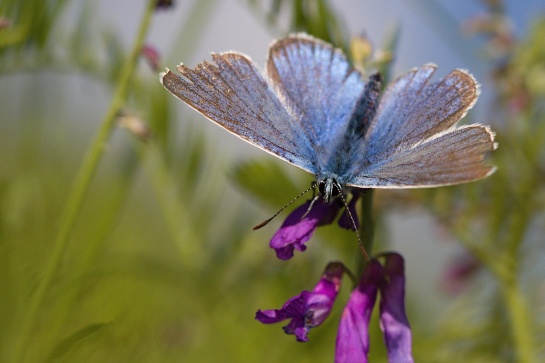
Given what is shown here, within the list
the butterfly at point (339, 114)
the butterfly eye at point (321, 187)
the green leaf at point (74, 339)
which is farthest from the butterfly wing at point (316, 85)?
the green leaf at point (74, 339)

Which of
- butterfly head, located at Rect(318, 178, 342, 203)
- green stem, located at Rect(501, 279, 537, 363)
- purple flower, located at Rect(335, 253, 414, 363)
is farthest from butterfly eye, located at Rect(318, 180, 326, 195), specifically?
green stem, located at Rect(501, 279, 537, 363)

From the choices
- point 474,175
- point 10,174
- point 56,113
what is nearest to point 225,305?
point 10,174

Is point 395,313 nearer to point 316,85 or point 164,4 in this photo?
point 316,85

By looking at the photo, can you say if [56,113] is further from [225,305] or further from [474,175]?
[474,175]

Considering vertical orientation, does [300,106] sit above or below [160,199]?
above

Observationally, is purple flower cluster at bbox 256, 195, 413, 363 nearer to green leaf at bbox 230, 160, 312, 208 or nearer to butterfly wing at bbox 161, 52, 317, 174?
butterfly wing at bbox 161, 52, 317, 174

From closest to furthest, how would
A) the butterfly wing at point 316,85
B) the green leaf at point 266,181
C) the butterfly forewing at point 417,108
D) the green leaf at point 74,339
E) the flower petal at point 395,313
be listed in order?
the green leaf at point 74,339 < the flower petal at point 395,313 < the butterfly forewing at point 417,108 < the butterfly wing at point 316,85 < the green leaf at point 266,181

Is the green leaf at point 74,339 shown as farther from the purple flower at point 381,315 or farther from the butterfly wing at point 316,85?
the butterfly wing at point 316,85
